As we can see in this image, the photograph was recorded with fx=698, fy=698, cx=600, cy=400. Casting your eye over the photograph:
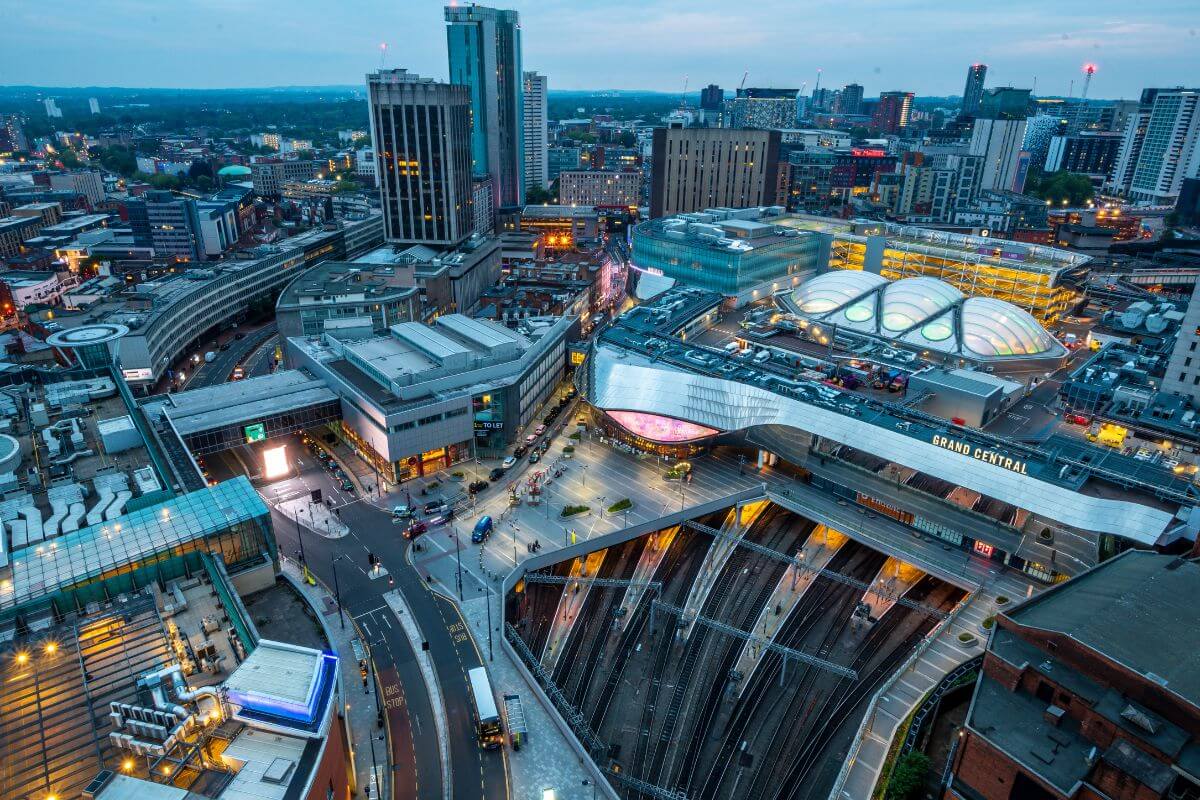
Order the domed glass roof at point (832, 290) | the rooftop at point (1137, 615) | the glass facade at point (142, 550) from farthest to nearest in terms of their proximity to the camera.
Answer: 1. the domed glass roof at point (832, 290)
2. the glass facade at point (142, 550)
3. the rooftop at point (1137, 615)

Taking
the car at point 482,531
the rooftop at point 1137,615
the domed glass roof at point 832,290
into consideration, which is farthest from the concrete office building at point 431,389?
the rooftop at point 1137,615

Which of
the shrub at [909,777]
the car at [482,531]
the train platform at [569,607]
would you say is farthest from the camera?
the car at [482,531]

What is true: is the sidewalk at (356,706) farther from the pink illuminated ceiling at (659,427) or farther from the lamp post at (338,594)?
the pink illuminated ceiling at (659,427)

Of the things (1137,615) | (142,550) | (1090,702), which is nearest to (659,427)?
(1137,615)

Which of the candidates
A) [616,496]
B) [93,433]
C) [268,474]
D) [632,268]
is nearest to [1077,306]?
[632,268]

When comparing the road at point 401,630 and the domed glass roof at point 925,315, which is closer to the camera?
the road at point 401,630

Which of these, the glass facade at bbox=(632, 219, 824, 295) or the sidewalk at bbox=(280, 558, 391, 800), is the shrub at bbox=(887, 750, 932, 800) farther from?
the glass facade at bbox=(632, 219, 824, 295)

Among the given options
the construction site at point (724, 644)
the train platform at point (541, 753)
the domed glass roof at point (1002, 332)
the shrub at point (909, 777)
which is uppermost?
the domed glass roof at point (1002, 332)

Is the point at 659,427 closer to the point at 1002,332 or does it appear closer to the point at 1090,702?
the point at 1090,702

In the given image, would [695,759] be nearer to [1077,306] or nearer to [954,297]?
[954,297]
